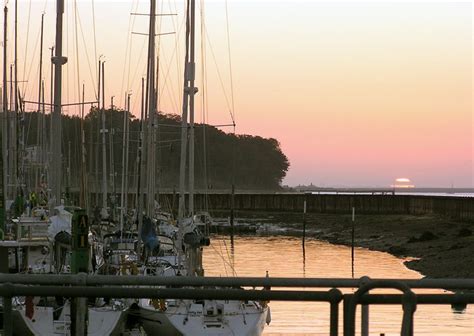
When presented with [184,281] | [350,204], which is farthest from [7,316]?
[350,204]

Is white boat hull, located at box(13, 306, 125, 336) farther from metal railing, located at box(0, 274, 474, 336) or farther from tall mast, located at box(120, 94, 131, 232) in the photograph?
tall mast, located at box(120, 94, 131, 232)

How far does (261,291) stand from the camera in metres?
5.43

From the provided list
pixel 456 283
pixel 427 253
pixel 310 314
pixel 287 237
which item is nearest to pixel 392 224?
pixel 287 237

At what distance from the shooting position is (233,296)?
5367mm

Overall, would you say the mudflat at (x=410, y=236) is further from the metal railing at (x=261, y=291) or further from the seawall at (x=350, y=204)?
the metal railing at (x=261, y=291)

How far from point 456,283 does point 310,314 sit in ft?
74.5

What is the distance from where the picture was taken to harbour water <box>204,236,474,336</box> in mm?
25297

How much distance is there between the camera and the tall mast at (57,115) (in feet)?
67.6

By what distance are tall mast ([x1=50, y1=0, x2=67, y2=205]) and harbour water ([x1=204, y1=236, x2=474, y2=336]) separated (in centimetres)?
713

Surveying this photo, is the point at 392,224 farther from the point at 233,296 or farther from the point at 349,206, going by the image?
the point at 233,296

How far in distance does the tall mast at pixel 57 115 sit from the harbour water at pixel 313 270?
23.4 feet

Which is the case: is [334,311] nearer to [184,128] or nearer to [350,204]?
[184,128]

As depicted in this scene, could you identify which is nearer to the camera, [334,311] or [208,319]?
[334,311]

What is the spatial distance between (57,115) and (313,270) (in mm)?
29965
